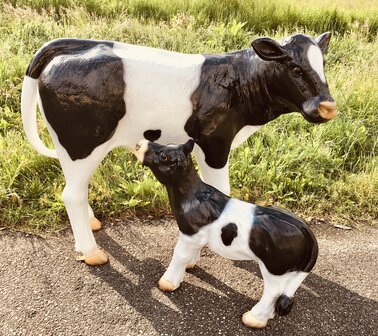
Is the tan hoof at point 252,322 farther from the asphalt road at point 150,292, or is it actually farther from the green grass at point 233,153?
the green grass at point 233,153

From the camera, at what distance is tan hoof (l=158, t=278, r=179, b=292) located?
2350mm

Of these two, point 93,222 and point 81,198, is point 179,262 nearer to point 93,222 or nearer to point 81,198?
point 81,198

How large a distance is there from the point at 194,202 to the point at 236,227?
200mm

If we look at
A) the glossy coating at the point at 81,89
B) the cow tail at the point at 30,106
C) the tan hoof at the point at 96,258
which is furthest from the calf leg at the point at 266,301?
the cow tail at the point at 30,106

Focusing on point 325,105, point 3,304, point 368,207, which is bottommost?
point 368,207

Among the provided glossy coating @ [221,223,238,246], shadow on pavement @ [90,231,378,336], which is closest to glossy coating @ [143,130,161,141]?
glossy coating @ [221,223,238,246]

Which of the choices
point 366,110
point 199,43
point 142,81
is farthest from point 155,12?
point 142,81

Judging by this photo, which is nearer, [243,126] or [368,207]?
[243,126]

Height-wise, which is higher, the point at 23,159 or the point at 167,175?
the point at 167,175

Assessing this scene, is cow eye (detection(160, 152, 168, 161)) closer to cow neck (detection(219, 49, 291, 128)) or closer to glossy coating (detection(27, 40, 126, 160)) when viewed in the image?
glossy coating (detection(27, 40, 126, 160))

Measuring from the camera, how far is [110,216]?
2928 millimetres

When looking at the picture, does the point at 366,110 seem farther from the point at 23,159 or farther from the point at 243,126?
the point at 23,159

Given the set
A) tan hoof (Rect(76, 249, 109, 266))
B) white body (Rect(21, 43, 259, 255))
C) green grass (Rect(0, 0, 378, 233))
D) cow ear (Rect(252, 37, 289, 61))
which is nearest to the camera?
cow ear (Rect(252, 37, 289, 61))

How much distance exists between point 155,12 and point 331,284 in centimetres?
427
